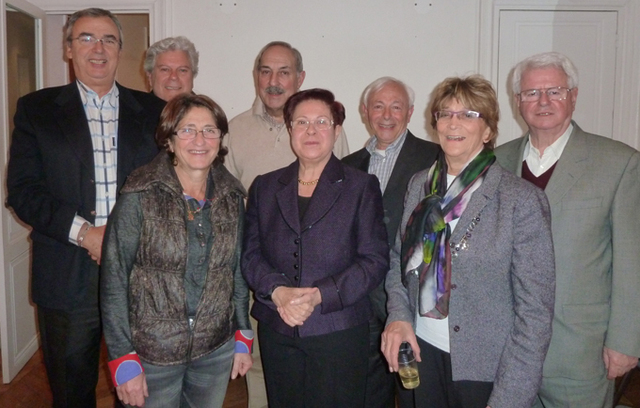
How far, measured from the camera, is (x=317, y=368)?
6.23 ft

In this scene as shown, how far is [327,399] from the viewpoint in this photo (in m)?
1.88

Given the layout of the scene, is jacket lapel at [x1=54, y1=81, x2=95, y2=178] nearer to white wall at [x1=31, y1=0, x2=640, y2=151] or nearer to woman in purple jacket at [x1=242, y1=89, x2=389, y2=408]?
woman in purple jacket at [x1=242, y1=89, x2=389, y2=408]

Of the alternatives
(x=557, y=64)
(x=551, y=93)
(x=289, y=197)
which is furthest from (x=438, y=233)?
(x=557, y=64)

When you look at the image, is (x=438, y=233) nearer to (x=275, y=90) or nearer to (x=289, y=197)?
(x=289, y=197)

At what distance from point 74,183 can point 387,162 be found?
1485 mm

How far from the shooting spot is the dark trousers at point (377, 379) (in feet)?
8.45

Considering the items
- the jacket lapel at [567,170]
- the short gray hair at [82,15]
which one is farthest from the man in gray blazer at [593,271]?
the short gray hair at [82,15]

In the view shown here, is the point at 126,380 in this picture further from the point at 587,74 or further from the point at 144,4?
the point at 587,74

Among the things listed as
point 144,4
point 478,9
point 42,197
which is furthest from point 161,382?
point 478,9

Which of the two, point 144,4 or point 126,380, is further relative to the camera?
point 144,4

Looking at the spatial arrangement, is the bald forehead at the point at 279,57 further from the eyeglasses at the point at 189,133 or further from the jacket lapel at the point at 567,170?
the jacket lapel at the point at 567,170

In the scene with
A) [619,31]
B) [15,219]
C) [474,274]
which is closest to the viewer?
[474,274]

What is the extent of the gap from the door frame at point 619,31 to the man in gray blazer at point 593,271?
7.94ft

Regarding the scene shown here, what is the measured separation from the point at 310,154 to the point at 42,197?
3.42 feet
